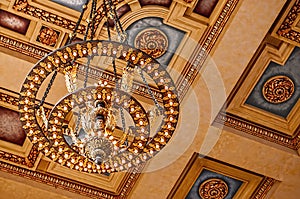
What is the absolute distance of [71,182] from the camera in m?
8.69

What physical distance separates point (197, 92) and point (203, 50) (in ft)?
1.77

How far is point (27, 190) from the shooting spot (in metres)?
8.52

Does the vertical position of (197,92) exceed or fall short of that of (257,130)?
it exceeds it

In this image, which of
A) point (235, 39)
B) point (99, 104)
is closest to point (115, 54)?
point (99, 104)

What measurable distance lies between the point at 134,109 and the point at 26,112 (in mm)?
874

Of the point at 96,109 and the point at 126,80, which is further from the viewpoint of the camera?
the point at 126,80

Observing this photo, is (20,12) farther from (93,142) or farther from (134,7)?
(93,142)

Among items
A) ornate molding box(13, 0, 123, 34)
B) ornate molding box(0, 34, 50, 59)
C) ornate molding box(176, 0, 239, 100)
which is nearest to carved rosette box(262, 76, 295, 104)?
ornate molding box(176, 0, 239, 100)

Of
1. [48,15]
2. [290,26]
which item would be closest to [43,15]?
[48,15]

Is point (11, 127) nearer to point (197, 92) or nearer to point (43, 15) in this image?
point (43, 15)

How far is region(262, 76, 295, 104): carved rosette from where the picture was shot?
321 inches

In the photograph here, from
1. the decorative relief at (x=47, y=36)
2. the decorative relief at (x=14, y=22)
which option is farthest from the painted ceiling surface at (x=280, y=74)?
the decorative relief at (x=14, y=22)

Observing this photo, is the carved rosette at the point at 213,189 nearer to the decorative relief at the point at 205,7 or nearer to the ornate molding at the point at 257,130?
the ornate molding at the point at 257,130

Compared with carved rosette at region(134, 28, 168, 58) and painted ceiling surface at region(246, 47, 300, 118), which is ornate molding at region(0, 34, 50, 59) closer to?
carved rosette at region(134, 28, 168, 58)
